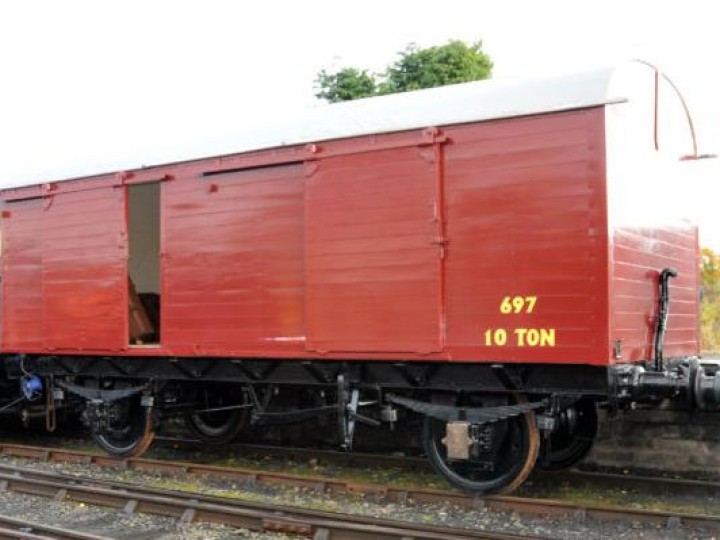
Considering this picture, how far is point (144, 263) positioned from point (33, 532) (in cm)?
521

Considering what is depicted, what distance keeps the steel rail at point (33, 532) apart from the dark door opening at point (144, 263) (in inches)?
137

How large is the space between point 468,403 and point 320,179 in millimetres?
2498

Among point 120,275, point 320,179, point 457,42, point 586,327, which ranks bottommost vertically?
point 586,327

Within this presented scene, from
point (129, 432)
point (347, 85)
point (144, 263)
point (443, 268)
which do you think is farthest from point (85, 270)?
point (347, 85)

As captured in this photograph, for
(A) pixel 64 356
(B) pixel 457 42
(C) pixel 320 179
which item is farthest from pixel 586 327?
(B) pixel 457 42

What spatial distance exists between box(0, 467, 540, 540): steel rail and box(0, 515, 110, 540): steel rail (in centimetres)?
85

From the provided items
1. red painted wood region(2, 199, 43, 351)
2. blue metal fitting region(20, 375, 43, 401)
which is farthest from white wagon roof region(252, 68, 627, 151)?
blue metal fitting region(20, 375, 43, 401)

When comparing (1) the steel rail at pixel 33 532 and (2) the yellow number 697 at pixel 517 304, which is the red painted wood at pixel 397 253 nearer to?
(2) the yellow number 697 at pixel 517 304

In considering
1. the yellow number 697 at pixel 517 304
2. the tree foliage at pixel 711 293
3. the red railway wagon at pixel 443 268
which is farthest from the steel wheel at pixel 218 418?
the tree foliage at pixel 711 293

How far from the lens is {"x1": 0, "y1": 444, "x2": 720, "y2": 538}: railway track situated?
638cm

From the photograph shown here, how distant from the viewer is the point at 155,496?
297 inches

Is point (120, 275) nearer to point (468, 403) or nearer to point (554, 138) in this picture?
point (468, 403)

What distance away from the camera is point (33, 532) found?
650 centimetres

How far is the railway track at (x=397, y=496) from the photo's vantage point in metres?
6.38
